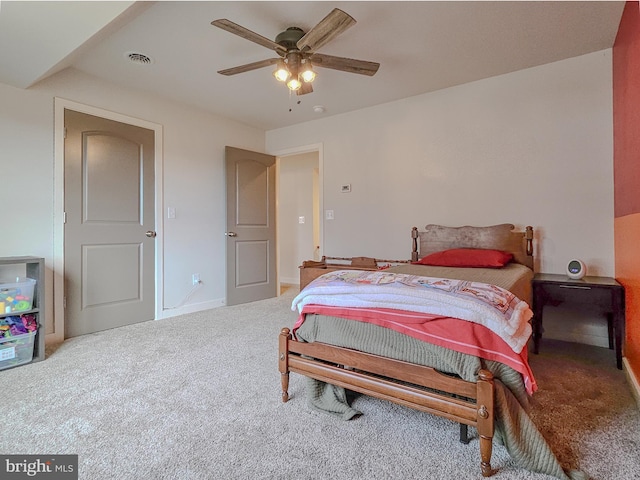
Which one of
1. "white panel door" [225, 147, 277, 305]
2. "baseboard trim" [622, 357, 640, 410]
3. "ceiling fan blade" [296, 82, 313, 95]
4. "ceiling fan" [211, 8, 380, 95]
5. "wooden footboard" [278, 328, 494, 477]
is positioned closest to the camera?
"wooden footboard" [278, 328, 494, 477]

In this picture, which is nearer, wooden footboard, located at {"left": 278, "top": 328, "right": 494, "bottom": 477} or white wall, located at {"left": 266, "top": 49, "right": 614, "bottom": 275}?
wooden footboard, located at {"left": 278, "top": 328, "right": 494, "bottom": 477}

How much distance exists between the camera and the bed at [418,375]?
114 cm

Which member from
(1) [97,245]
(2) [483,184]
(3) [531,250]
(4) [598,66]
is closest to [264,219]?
(1) [97,245]

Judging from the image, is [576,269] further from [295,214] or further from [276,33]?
[295,214]

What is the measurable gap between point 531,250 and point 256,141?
11.7ft

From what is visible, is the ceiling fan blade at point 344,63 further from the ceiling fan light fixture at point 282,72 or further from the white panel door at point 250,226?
the white panel door at point 250,226

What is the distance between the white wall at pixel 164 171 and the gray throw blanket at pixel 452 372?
2.50m

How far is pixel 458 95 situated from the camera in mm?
3172

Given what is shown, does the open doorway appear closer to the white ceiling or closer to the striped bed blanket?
the white ceiling

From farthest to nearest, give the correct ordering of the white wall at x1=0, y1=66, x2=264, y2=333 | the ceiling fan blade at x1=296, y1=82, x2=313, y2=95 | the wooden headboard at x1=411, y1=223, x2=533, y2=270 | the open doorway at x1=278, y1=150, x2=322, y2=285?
the open doorway at x1=278, y1=150, x2=322, y2=285 → the wooden headboard at x1=411, y1=223, x2=533, y2=270 → the white wall at x1=0, y1=66, x2=264, y2=333 → the ceiling fan blade at x1=296, y1=82, x2=313, y2=95

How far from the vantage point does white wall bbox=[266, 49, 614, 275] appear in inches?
102


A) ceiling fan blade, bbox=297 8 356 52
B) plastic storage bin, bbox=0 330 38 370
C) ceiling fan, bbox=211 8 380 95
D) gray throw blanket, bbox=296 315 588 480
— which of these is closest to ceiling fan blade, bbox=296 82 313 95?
ceiling fan, bbox=211 8 380 95

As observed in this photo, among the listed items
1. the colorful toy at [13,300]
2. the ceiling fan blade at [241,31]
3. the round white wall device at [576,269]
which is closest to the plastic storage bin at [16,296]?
the colorful toy at [13,300]

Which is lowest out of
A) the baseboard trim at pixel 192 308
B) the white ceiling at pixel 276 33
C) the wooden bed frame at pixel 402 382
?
the baseboard trim at pixel 192 308
